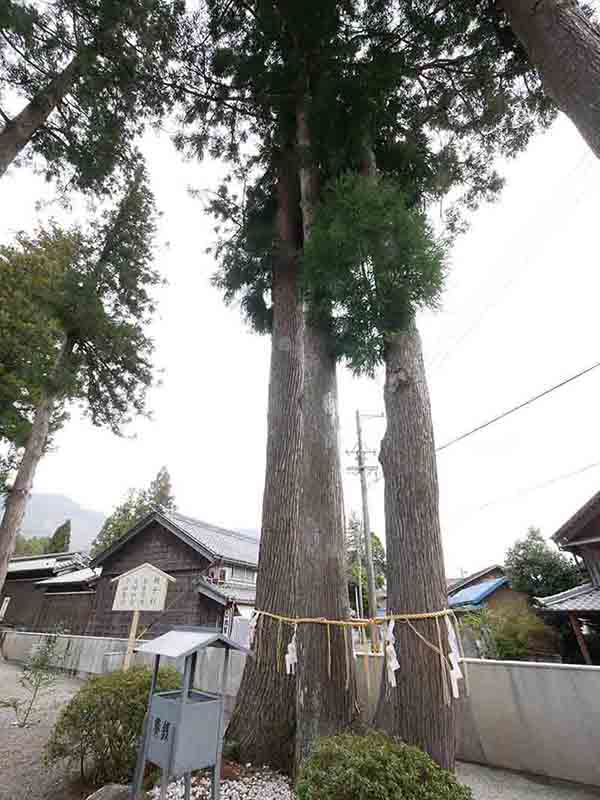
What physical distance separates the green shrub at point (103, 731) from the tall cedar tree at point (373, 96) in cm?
393

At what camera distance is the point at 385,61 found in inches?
208

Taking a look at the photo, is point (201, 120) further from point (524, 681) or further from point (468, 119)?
point (524, 681)

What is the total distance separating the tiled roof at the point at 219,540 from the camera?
1263cm

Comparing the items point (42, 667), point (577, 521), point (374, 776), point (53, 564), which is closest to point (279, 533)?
point (374, 776)

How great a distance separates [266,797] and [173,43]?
9640 mm

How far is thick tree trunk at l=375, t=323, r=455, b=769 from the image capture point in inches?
91.0

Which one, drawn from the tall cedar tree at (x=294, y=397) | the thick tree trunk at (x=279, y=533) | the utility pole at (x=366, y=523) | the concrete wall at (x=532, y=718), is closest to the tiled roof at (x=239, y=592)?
the utility pole at (x=366, y=523)

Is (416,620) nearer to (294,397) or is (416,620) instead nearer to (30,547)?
(294,397)

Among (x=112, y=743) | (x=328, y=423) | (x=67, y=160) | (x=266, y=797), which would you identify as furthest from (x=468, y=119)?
(x=112, y=743)

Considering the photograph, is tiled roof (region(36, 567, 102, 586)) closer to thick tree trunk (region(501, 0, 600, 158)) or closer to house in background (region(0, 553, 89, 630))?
house in background (region(0, 553, 89, 630))

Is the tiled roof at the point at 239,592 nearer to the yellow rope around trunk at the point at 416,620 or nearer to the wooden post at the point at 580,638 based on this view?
the wooden post at the point at 580,638

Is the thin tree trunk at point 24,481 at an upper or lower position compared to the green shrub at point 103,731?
upper

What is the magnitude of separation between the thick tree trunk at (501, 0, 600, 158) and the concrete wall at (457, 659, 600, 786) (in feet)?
15.2

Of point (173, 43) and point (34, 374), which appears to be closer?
point (173, 43)
